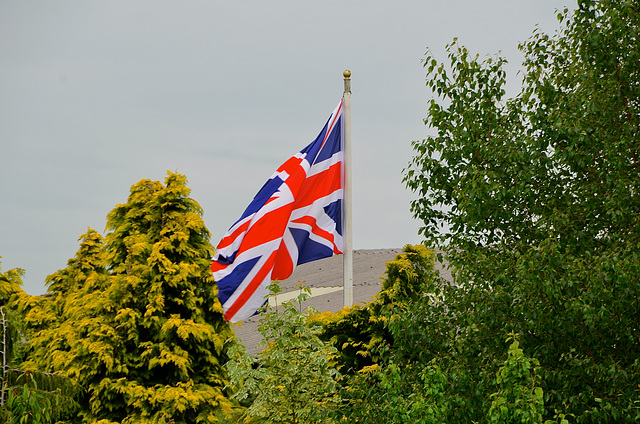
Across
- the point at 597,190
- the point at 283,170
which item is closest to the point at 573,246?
the point at 597,190

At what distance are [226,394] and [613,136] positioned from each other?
32.7 feet

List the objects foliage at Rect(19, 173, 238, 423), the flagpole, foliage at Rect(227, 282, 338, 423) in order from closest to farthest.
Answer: foliage at Rect(227, 282, 338, 423) < the flagpole < foliage at Rect(19, 173, 238, 423)

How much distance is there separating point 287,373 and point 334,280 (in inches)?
534

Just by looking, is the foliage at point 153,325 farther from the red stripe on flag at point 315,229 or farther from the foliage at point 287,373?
the foliage at point 287,373

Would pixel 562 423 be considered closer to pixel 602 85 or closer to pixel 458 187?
pixel 458 187

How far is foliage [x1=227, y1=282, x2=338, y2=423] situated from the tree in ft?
8.33

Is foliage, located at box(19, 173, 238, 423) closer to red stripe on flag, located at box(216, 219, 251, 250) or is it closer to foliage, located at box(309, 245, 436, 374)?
red stripe on flag, located at box(216, 219, 251, 250)

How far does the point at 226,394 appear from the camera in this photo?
15102 mm

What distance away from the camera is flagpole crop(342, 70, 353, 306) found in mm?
12523

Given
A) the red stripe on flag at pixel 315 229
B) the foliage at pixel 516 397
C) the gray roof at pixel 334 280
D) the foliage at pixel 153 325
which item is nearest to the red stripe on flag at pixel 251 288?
the red stripe on flag at pixel 315 229

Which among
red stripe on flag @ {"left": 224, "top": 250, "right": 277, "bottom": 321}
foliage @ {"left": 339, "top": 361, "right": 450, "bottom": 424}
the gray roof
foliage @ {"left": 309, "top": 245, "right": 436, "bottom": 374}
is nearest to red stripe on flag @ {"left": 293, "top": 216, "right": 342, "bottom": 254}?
red stripe on flag @ {"left": 224, "top": 250, "right": 277, "bottom": 321}

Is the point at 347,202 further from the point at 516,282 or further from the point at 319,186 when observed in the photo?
the point at 516,282

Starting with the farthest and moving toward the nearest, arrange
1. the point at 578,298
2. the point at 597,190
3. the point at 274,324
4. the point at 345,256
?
1. the point at 345,256
2. the point at 274,324
3. the point at 597,190
4. the point at 578,298

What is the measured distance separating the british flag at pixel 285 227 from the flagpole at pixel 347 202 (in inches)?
7.9
